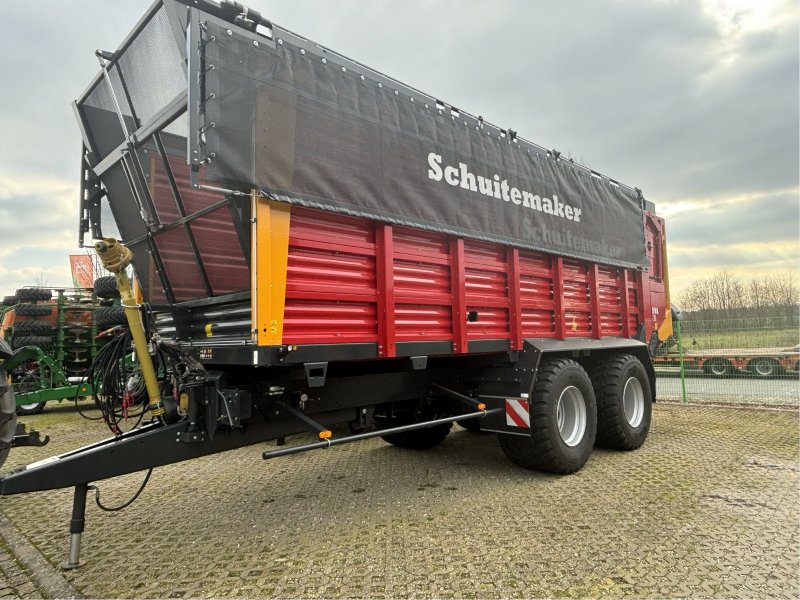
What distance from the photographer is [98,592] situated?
2818 millimetres

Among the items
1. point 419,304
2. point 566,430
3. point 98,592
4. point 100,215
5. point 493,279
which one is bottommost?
point 98,592

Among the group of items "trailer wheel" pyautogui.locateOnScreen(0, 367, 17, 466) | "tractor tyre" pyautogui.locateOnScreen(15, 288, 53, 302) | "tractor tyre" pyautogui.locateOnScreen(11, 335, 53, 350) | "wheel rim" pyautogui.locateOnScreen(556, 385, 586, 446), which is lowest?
"wheel rim" pyautogui.locateOnScreen(556, 385, 586, 446)

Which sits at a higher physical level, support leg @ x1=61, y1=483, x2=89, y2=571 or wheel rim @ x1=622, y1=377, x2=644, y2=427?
wheel rim @ x1=622, y1=377, x2=644, y2=427

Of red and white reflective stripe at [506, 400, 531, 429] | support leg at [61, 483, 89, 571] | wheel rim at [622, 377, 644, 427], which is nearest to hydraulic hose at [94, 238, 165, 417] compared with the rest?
support leg at [61, 483, 89, 571]

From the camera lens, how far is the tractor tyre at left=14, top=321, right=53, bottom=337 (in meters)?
9.67

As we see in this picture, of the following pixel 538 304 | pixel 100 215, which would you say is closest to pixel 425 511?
pixel 538 304

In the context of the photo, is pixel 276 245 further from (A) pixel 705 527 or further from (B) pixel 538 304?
Result: (A) pixel 705 527

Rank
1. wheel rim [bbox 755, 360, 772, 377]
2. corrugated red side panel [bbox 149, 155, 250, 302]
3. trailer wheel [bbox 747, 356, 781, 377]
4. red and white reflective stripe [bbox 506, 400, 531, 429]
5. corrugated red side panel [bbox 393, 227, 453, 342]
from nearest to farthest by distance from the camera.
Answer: corrugated red side panel [bbox 149, 155, 250, 302], corrugated red side panel [bbox 393, 227, 453, 342], red and white reflective stripe [bbox 506, 400, 531, 429], trailer wheel [bbox 747, 356, 781, 377], wheel rim [bbox 755, 360, 772, 377]

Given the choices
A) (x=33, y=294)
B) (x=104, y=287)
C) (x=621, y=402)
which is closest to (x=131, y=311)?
(x=104, y=287)

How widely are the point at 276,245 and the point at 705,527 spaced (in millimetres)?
3560

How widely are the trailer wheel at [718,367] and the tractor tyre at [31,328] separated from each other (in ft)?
46.5

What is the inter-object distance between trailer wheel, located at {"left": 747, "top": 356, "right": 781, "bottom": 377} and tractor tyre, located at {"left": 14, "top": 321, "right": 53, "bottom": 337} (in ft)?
47.3

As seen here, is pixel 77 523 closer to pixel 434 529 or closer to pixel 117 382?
pixel 117 382

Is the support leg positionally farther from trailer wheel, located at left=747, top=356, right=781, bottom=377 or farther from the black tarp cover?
trailer wheel, located at left=747, top=356, right=781, bottom=377
